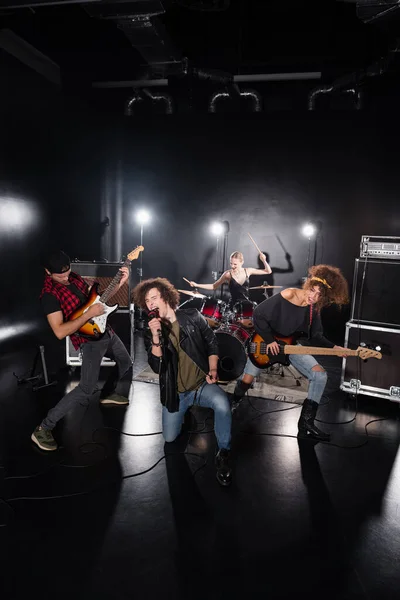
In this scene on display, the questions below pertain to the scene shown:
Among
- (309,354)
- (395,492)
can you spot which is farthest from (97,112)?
(395,492)

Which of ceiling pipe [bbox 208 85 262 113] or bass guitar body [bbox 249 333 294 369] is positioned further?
ceiling pipe [bbox 208 85 262 113]

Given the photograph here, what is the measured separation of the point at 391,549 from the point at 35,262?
5.76 meters

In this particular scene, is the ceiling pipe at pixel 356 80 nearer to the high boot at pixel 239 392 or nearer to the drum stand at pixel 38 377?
the high boot at pixel 239 392

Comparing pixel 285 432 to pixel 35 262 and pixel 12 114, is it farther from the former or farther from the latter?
pixel 12 114

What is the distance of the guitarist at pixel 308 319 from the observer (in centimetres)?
389

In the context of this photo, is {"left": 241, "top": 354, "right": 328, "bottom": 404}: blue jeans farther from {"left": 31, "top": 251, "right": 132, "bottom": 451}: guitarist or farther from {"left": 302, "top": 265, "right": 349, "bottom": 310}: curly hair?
{"left": 31, "top": 251, "right": 132, "bottom": 451}: guitarist

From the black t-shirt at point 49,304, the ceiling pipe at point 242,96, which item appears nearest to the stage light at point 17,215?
the black t-shirt at point 49,304

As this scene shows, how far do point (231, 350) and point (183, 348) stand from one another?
1695mm

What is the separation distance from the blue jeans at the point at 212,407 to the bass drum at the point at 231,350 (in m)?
1.55

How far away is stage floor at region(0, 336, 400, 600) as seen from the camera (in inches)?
89.5

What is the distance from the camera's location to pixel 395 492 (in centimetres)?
315

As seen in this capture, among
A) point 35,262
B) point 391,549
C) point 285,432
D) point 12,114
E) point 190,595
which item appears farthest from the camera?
point 35,262

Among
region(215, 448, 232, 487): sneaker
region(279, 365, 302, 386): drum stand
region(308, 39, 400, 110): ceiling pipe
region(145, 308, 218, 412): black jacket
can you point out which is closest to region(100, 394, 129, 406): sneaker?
region(145, 308, 218, 412): black jacket

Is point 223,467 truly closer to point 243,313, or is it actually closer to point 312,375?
point 312,375
